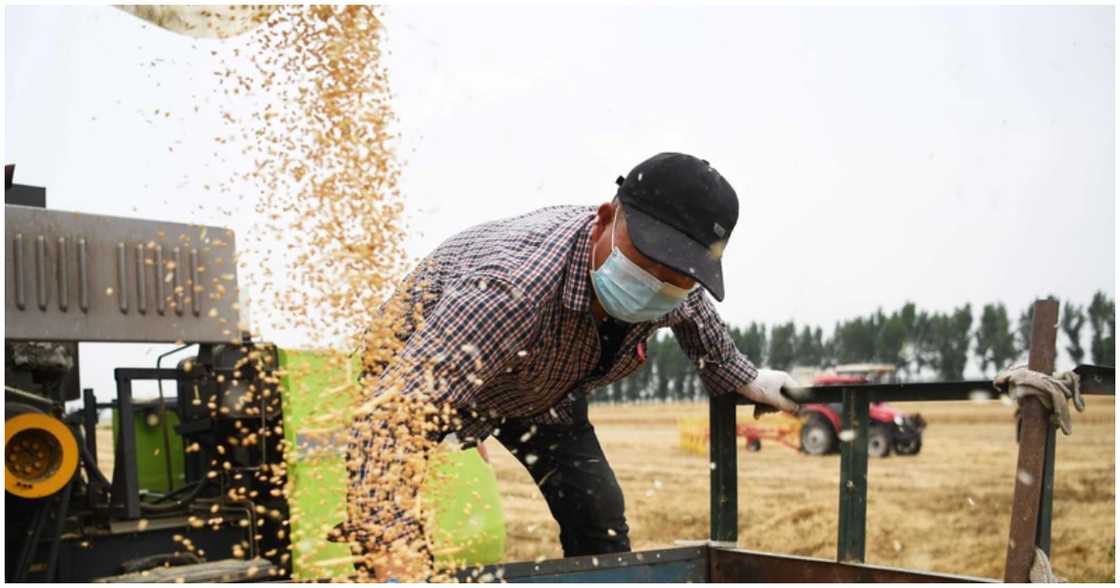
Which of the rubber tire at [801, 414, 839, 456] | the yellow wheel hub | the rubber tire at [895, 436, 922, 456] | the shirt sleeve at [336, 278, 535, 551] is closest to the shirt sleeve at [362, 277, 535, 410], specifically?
the shirt sleeve at [336, 278, 535, 551]

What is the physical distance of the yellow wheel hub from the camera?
2.66 m

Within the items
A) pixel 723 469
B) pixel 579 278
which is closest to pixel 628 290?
pixel 579 278

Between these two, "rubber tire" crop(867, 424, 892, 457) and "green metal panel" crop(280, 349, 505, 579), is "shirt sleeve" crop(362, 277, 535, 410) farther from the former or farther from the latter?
"rubber tire" crop(867, 424, 892, 457)

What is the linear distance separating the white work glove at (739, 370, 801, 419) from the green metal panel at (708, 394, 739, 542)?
0.29 feet

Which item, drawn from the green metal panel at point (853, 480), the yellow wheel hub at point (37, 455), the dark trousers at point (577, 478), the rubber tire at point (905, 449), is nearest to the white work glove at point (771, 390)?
the green metal panel at point (853, 480)

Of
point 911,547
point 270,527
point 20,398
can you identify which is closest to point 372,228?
point 20,398

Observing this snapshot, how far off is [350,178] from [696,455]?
388 inches

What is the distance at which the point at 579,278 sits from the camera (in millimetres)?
2416

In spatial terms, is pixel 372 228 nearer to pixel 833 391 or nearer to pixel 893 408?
pixel 833 391

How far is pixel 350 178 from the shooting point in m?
2.76

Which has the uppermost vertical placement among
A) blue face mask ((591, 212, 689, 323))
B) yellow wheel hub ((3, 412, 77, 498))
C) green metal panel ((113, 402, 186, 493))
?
blue face mask ((591, 212, 689, 323))

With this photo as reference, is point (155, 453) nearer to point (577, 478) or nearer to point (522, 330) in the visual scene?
point (577, 478)

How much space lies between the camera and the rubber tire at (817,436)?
11414mm

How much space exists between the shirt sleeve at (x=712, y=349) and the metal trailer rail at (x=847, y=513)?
0.28ft
